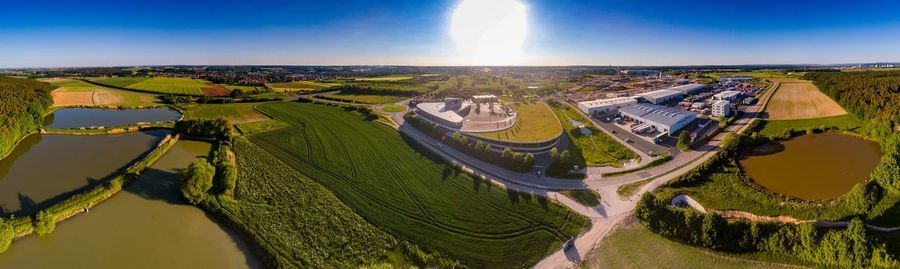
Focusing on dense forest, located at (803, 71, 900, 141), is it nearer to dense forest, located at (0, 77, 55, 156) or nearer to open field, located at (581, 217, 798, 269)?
open field, located at (581, 217, 798, 269)

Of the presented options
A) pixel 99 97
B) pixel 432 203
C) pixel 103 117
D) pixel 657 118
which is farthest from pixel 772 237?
pixel 99 97

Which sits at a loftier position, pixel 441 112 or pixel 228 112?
pixel 441 112

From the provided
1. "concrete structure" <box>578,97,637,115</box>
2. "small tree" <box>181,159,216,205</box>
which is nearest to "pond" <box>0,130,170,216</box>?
"small tree" <box>181,159,216,205</box>

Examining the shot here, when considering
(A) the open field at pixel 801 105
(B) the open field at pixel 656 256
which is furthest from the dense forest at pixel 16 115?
(A) the open field at pixel 801 105

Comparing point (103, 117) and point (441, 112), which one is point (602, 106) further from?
A: point (103, 117)

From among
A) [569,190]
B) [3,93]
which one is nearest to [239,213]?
[569,190]

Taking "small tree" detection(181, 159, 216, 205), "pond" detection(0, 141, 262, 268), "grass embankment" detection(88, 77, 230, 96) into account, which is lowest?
"pond" detection(0, 141, 262, 268)

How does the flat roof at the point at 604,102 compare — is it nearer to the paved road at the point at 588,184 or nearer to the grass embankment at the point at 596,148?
the grass embankment at the point at 596,148

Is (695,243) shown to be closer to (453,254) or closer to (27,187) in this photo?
(453,254)
